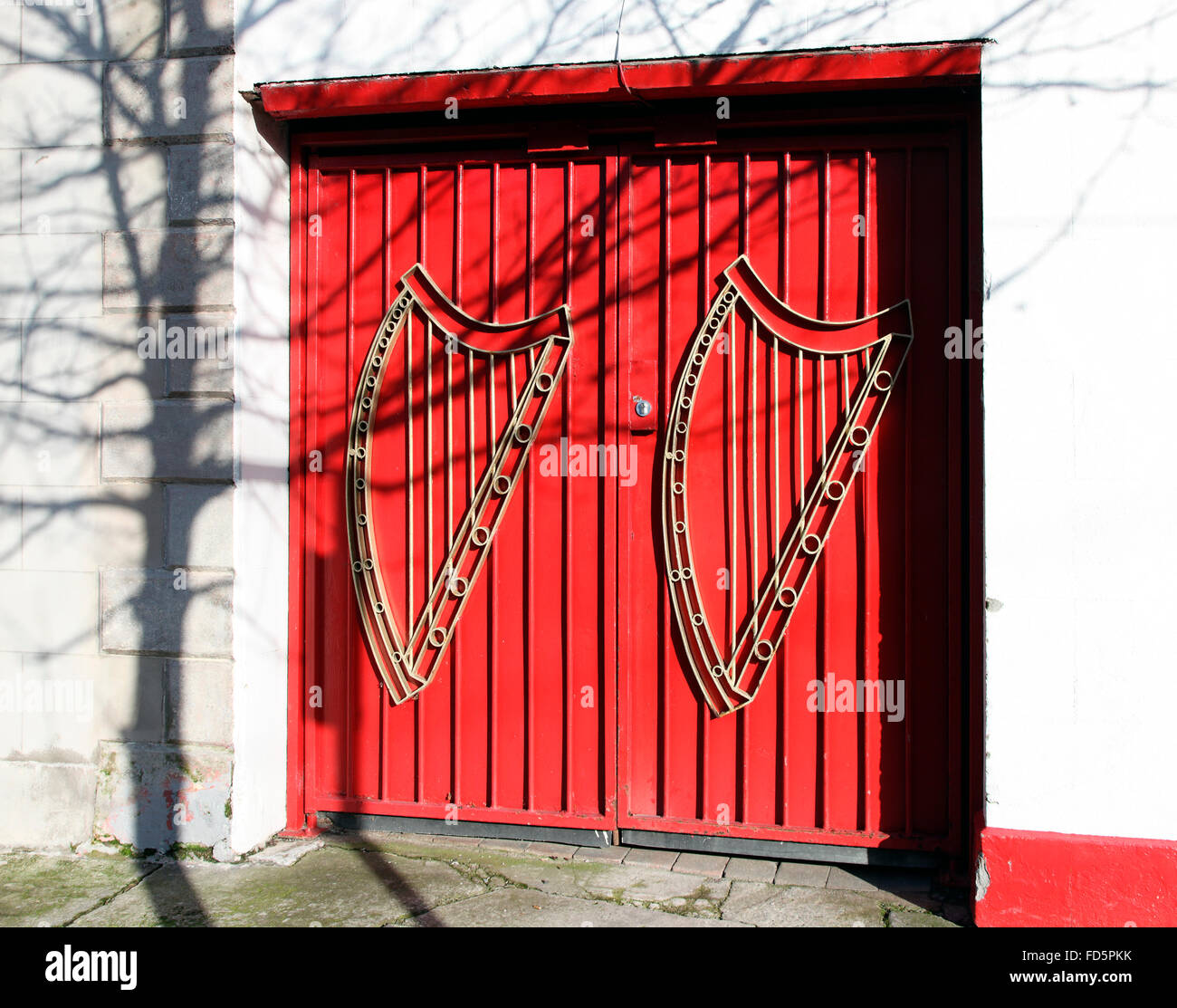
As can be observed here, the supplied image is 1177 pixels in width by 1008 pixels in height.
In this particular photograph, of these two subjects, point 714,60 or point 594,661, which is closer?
point 714,60

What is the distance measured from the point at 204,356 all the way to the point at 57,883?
198 centimetres

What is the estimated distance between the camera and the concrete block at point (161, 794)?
3748 millimetres

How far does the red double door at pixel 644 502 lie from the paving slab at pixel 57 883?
0.72 m

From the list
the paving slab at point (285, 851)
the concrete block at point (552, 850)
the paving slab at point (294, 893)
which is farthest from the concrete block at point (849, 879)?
the paving slab at point (285, 851)

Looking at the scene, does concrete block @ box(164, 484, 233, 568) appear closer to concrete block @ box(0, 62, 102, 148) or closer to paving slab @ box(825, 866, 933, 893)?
concrete block @ box(0, 62, 102, 148)

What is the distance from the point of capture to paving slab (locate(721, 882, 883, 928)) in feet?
10.7

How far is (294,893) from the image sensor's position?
11.4ft

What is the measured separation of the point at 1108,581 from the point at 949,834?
3.46 feet

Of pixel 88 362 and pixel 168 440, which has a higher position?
pixel 88 362

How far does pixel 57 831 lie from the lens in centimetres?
386
